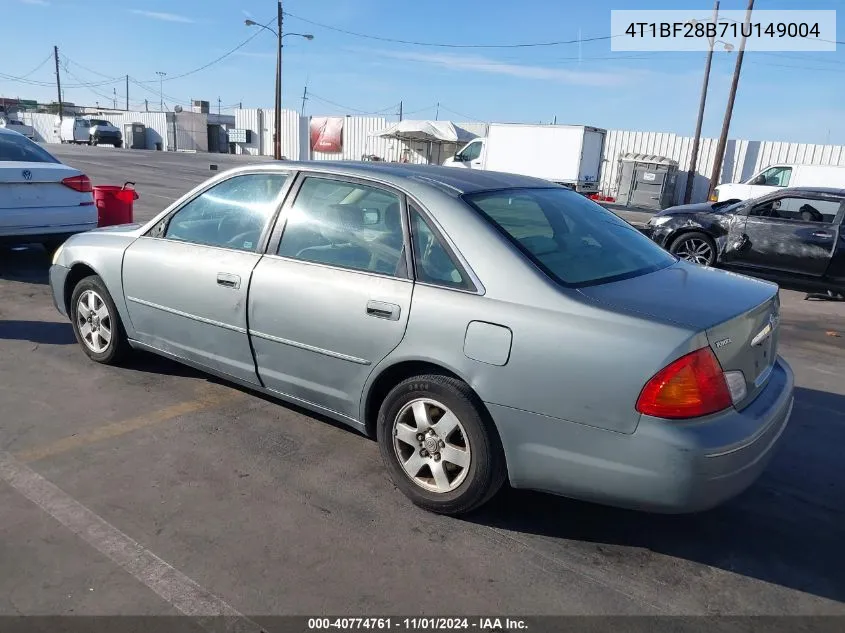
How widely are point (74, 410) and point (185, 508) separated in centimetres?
151

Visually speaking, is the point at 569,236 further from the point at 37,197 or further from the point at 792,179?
the point at 792,179

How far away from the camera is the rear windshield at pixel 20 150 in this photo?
7840mm

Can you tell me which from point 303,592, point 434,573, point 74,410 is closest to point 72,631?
point 303,592

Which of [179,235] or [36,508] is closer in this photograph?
[36,508]

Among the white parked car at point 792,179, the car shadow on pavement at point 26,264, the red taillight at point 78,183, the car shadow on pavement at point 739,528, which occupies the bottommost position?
the car shadow on pavement at point 26,264

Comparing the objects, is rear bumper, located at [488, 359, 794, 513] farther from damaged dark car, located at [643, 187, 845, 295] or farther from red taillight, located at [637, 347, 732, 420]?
damaged dark car, located at [643, 187, 845, 295]

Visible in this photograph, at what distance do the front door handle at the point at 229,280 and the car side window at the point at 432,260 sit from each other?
115cm

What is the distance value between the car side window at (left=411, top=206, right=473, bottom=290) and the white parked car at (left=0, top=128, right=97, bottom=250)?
6.09 meters

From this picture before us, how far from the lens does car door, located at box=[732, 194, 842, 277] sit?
9039mm

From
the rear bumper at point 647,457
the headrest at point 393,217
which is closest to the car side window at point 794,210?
the rear bumper at point 647,457

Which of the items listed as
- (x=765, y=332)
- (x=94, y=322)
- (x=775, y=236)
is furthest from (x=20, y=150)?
(x=775, y=236)

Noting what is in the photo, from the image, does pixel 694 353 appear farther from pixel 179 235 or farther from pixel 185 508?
pixel 179 235

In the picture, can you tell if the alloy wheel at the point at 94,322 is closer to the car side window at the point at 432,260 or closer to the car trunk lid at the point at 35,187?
the car side window at the point at 432,260

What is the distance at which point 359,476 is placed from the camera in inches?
140
